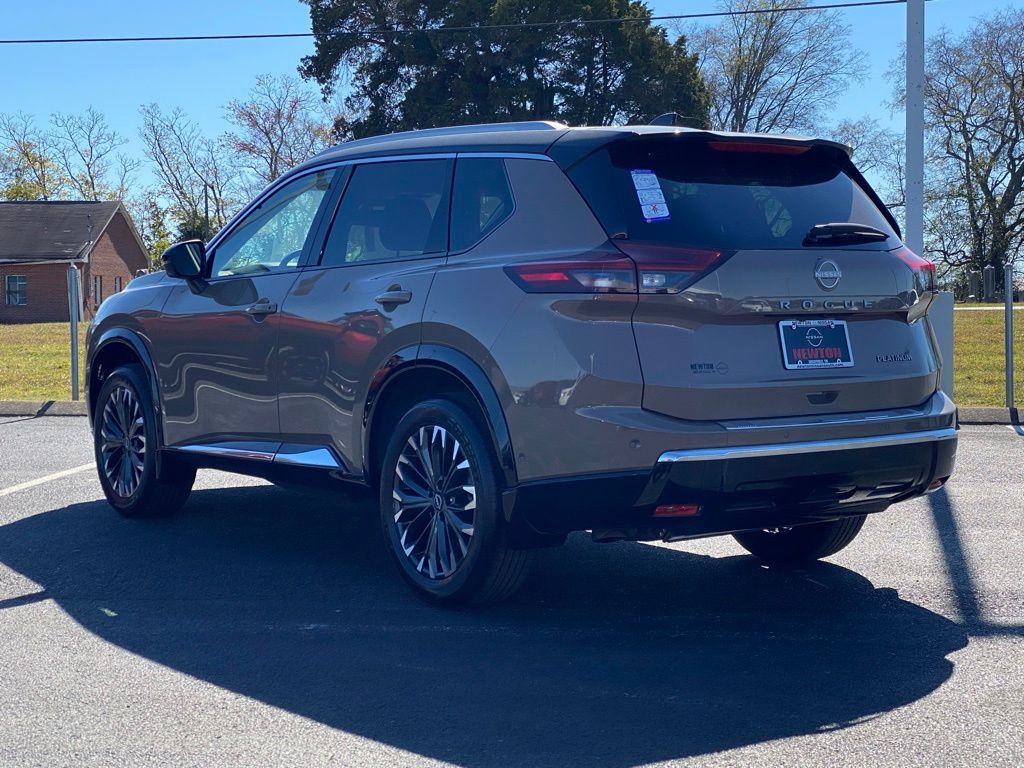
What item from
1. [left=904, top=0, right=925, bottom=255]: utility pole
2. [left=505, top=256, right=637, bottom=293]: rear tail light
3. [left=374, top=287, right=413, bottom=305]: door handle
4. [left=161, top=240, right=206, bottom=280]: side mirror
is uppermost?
[left=904, top=0, right=925, bottom=255]: utility pole

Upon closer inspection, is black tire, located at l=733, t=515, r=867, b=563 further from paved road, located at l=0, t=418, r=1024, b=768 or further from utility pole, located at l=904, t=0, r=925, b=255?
utility pole, located at l=904, t=0, r=925, b=255

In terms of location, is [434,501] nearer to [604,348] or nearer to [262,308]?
[604,348]

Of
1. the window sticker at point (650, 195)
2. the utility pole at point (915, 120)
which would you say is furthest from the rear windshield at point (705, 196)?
the utility pole at point (915, 120)

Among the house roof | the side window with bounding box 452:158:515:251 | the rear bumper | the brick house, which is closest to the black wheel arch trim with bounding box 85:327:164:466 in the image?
the side window with bounding box 452:158:515:251

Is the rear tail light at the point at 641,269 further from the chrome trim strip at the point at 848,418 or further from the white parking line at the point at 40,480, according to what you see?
the white parking line at the point at 40,480

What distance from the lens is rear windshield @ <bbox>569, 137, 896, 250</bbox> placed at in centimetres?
470

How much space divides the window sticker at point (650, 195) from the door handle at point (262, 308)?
212 centimetres

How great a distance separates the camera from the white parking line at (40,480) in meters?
8.45

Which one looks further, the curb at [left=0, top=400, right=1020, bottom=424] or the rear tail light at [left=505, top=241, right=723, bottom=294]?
the curb at [left=0, top=400, right=1020, bottom=424]

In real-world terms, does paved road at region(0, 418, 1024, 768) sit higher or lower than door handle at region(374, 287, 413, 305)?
lower

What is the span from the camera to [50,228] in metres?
60.0

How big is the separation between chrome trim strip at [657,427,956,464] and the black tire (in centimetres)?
99

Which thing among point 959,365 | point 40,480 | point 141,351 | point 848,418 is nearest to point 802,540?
point 848,418

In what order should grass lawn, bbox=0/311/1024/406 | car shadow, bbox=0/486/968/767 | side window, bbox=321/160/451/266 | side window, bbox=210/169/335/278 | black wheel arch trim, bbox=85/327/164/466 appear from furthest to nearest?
grass lawn, bbox=0/311/1024/406 → black wheel arch trim, bbox=85/327/164/466 → side window, bbox=210/169/335/278 → side window, bbox=321/160/451/266 → car shadow, bbox=0/486/968/767
